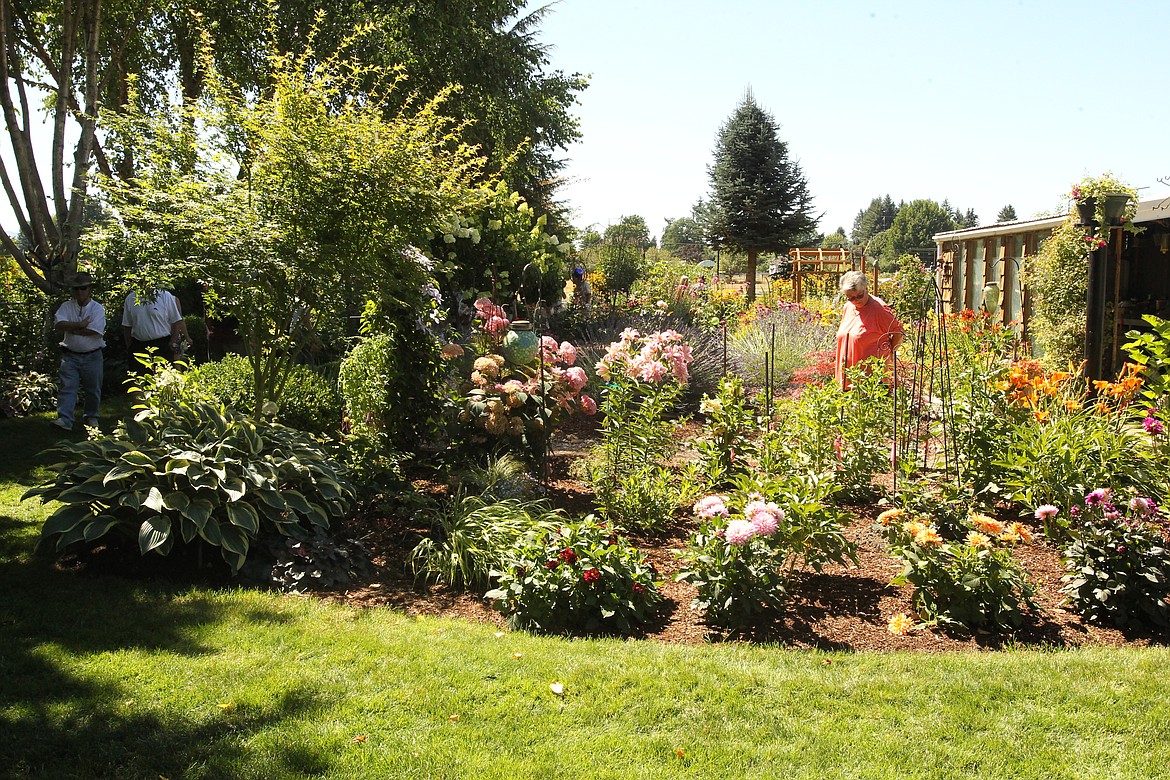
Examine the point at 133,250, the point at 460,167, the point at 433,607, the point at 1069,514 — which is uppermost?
the point at 460,167

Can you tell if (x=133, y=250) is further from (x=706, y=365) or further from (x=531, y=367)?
(x=706, y=365)

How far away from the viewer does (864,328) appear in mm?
6625

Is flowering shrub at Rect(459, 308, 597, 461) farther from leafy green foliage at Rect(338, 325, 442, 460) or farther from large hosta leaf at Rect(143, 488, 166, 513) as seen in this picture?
large hosta leaf at Rect(143, 488, 166, 513)

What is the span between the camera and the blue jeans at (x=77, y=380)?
7.63m

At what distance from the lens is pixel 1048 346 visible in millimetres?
9000

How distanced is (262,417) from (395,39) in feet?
41.0

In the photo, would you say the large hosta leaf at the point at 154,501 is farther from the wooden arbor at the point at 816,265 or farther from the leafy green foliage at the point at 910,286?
the wooden arbor at the point at 816,265

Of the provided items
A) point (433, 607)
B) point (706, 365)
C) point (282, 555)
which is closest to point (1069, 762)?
point (433, 607)

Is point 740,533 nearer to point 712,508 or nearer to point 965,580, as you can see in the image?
point 712,508

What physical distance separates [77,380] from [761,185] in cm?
2826

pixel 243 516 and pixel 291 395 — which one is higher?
pixel 291 395

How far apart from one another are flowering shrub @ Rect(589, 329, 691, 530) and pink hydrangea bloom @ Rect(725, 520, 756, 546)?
55.5 inches

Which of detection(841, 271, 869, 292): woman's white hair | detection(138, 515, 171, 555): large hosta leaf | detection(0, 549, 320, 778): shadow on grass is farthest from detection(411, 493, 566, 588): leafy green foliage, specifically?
detection(841, 271, 869, 292): woman's white hair

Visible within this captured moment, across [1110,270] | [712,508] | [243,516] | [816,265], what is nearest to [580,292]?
[1110,270]
